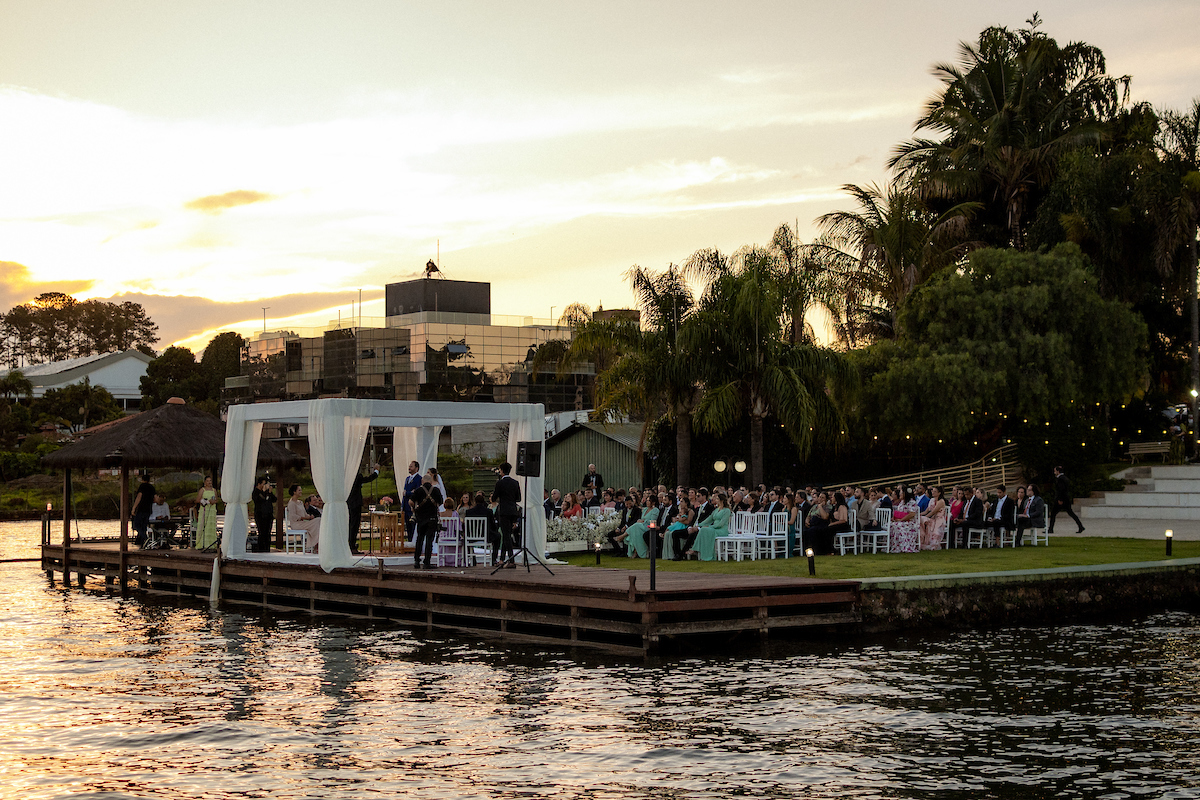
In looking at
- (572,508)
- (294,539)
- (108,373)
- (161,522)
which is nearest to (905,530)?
(572,508)

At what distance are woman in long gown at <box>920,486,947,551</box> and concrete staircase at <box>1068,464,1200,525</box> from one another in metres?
9.91

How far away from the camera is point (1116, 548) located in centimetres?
2509

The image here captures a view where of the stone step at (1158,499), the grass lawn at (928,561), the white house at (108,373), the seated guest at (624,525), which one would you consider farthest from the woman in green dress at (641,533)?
the white house at (108,373)

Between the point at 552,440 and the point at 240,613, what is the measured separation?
21.0 meters

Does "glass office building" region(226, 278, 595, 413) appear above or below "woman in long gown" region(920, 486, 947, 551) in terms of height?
above

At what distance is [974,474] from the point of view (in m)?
35.7

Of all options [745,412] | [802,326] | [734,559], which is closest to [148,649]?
[734,559]

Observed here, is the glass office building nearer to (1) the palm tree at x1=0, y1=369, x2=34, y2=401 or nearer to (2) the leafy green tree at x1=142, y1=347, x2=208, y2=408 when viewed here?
(2) the leafy green tree at x1=142, y1=347, x2=208, y2=408

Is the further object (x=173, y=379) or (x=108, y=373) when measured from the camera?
(x=108, y=373)

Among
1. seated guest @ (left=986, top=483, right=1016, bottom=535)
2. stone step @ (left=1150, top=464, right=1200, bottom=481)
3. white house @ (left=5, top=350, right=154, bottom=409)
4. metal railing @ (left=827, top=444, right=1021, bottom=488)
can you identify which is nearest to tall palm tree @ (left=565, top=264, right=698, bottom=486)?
metal railing @ (left=827, top=444, right=1021, bottom=488)

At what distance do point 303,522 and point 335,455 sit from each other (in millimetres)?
4341

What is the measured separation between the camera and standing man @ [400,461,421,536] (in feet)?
70.1

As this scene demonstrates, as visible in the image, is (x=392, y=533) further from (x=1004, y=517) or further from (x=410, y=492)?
(x=1004, y=517)

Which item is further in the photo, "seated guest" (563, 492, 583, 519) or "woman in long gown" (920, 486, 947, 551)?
"seated guest" (563, 492, 583, 519)
